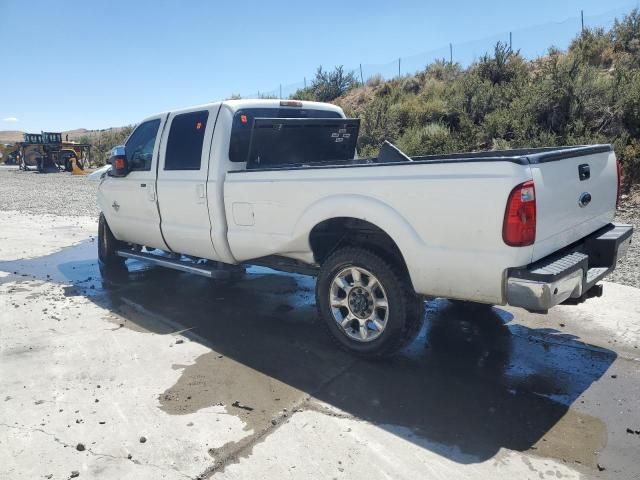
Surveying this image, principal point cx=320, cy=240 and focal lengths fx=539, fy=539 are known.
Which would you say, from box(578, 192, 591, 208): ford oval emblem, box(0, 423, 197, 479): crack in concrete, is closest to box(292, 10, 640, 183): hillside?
box(578, 192, 591, 208): ford oval emblem

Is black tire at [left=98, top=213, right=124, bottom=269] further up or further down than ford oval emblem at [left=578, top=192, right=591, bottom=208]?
further down

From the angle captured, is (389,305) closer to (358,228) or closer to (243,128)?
(358,228)

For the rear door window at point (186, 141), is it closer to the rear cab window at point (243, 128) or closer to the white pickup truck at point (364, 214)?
the white pickup truck at point (364, 214)

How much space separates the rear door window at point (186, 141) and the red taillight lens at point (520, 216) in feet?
11.0

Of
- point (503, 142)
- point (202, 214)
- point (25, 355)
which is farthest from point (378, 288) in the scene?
point (503, 142)

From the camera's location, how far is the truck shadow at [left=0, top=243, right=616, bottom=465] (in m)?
3.38

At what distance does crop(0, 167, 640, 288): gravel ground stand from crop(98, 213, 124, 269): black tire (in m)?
5.94

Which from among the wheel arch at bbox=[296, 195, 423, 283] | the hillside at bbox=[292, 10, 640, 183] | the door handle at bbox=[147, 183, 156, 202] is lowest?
the wheel arch at bbox=[296, 195, 423, 283]

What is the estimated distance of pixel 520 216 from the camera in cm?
339

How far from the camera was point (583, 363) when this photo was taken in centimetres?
436

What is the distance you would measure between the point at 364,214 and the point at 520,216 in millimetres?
1183

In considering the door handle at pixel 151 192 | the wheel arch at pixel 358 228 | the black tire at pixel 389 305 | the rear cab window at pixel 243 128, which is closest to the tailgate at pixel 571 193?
the wheel arch at pixel 358 228

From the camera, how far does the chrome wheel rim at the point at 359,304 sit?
4.31 metres

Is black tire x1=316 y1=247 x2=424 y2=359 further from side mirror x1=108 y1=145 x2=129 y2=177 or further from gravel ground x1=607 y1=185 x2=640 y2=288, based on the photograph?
side mirror x1=108 y1=145 x2=129 y2=177
